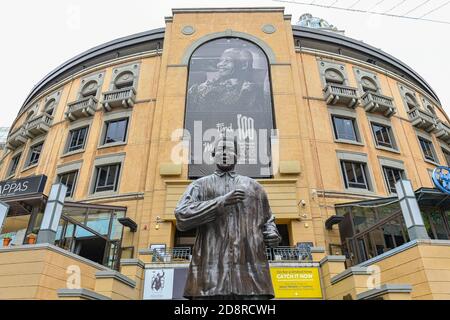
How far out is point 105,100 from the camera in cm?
2106

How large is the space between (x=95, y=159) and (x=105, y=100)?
4.59m

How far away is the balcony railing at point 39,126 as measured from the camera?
22513 millimetres

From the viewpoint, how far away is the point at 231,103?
1897 cm

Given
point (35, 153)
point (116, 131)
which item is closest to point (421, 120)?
point (116, 131)

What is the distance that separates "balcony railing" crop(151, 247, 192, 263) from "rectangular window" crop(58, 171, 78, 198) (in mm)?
8444

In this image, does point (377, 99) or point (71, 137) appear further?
point (71, 137)

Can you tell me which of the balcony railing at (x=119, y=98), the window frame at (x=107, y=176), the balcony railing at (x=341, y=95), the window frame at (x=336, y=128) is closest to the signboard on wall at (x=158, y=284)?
the window frame at (x=107, y=176)

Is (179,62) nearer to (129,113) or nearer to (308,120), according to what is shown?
(129,113)

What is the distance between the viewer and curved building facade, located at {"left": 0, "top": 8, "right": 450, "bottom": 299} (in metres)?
12.5

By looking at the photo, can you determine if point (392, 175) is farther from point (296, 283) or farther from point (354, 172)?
point (296, 283)

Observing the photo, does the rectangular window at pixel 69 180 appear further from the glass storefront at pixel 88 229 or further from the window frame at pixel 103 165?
the glass storefront at pixel 88 229

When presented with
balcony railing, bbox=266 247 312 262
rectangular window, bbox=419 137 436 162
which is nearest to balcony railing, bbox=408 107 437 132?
rectangular window, bbox=419 137 436 162

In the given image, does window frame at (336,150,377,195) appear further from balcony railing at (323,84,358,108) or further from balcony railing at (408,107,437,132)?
balcony railing at (408,107,437,132)

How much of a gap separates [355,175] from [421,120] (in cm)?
807
